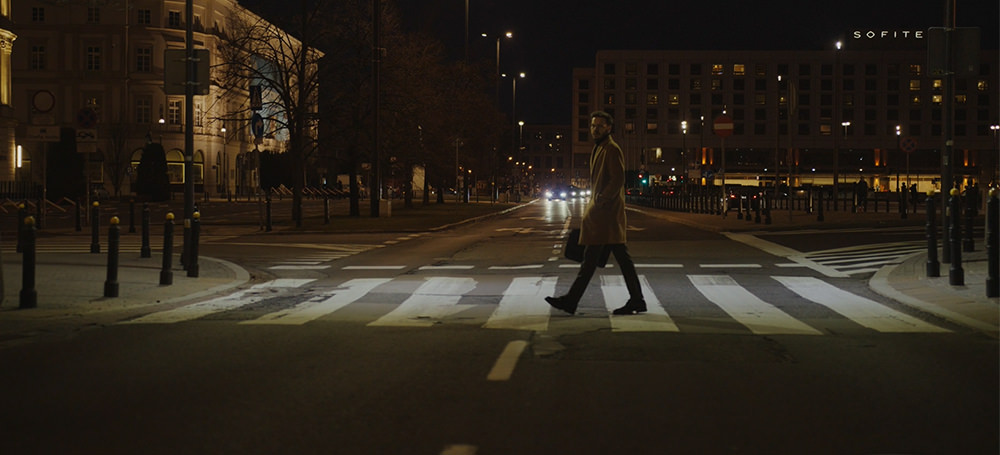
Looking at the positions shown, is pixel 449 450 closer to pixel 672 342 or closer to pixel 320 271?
pixel 672 342

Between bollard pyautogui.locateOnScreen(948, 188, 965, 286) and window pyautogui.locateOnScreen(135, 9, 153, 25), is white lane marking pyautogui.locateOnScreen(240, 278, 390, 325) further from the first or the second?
window pyautogui.locateOnScreen(135, 9, 153, 25)

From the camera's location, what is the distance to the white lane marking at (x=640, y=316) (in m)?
9.87

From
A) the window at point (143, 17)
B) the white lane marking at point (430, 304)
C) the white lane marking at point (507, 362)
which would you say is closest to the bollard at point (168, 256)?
the white lane marking at point (430, 304)

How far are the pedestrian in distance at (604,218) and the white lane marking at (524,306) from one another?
44 centimetres

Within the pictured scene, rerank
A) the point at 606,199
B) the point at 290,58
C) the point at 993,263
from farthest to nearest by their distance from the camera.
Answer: the point at 290,58 < the point at 993,263 < the point at 606,199

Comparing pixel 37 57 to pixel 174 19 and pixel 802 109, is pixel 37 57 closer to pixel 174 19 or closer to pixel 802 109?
pixel 174 19

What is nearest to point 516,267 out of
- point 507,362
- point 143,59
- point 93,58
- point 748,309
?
point 748,309

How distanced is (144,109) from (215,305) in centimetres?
8696

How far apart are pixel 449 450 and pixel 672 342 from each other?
4.02 meters

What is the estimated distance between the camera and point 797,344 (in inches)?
351

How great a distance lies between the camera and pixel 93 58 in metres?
91.1

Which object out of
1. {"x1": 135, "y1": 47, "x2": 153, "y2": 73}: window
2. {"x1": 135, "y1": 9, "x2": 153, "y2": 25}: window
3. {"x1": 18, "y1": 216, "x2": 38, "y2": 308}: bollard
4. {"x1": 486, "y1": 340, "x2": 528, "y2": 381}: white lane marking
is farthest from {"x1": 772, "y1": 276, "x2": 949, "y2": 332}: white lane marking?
{"x1": 135, "y1": 47, "x2": 153, "y2": 73}: window

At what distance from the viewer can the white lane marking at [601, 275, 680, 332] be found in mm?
9867

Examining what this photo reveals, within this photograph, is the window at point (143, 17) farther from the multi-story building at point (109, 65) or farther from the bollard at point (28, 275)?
the bollard at point (28, 275)
